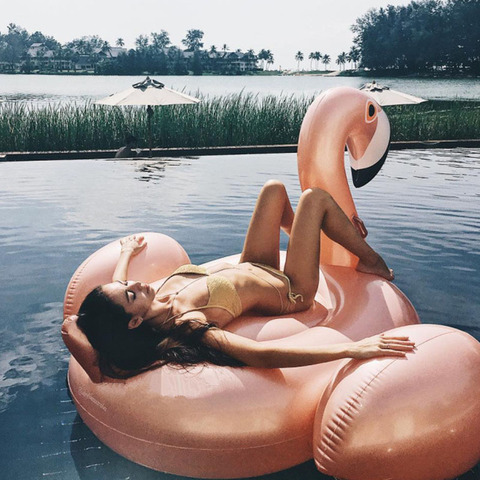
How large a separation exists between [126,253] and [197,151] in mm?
7934

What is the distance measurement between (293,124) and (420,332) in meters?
9.82

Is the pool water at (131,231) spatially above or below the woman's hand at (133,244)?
below

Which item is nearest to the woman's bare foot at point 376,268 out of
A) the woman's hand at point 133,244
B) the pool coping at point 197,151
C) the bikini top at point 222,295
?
the bikini top at point 222,295

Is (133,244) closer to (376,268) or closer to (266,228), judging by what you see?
(266,228)

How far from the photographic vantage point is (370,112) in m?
3.46

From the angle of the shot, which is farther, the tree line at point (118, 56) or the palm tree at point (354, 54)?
the tree line at point (118, 56)

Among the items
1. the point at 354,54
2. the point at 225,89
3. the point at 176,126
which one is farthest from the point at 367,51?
the point at 176,126

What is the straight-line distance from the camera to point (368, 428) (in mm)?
1992

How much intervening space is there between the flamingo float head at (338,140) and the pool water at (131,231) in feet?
3.16

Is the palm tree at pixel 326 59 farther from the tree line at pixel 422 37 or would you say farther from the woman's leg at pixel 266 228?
the woman's leg at pixel 266 228

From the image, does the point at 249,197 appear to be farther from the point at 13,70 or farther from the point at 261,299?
the point at 13,70

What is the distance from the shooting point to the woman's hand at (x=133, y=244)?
3.20 m

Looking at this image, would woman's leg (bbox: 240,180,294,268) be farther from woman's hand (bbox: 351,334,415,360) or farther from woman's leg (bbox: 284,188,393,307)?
woman's hand (bbox: 351,334,415,360)

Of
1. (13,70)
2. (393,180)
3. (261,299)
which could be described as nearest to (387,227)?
(393,180)
